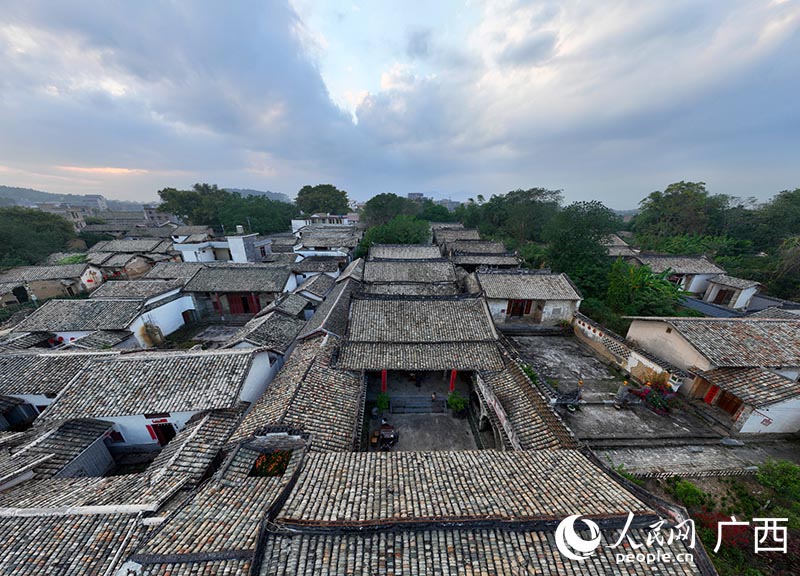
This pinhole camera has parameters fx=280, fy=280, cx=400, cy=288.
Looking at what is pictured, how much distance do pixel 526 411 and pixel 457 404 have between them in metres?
3.74

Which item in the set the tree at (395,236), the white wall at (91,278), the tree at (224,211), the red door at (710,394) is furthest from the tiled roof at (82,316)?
the tree at (224,211)

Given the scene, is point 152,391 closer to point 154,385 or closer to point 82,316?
point 154,385

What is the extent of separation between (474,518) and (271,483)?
620 centimetres

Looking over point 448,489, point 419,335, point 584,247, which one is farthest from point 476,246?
point 448,489

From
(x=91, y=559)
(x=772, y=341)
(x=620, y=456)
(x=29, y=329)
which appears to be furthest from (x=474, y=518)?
(x=29, y=329)

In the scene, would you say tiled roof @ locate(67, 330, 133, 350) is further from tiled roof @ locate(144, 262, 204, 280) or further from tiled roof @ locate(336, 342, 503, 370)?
tiled roof @ locate(336, 342, 503, 370)

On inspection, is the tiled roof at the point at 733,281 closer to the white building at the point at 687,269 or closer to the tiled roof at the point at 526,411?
the white building at the point at 687,269

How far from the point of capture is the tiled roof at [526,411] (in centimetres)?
1072

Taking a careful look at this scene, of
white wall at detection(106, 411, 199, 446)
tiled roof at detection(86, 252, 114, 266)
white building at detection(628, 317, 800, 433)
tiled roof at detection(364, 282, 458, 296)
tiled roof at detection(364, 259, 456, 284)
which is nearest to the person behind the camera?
white wall at detection(106, 411, 199, 446)

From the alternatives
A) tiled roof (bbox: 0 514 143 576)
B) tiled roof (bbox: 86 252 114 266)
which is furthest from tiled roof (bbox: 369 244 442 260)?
tiled roof (bbox: 86 252 114 266)

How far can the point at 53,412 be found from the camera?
1169 cm

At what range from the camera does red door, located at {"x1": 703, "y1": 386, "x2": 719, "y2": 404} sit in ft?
47.7

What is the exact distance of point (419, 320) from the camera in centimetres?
1769

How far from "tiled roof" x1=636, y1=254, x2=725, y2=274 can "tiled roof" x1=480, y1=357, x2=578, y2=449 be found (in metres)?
29.4
